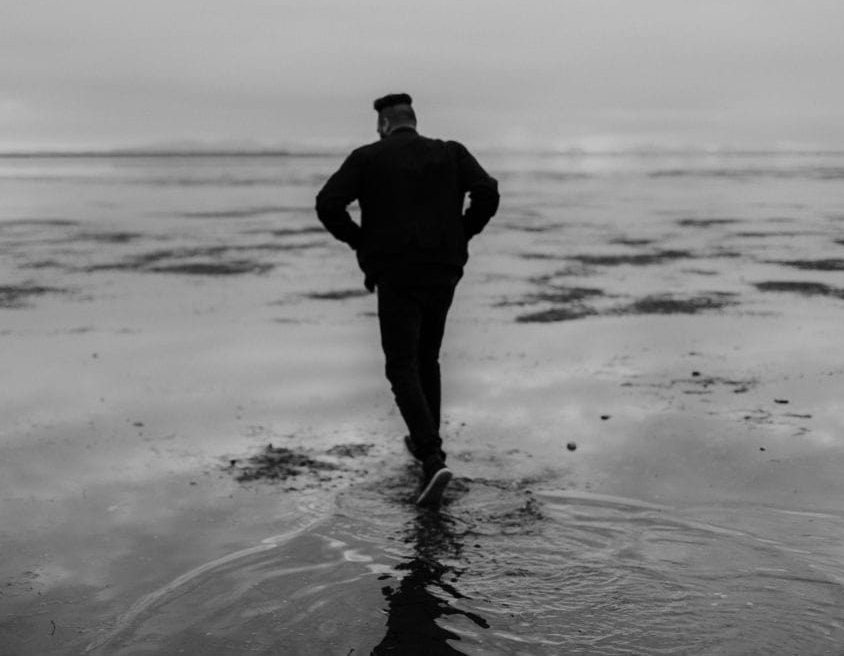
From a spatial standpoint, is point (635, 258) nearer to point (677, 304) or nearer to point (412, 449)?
point (677, 304)

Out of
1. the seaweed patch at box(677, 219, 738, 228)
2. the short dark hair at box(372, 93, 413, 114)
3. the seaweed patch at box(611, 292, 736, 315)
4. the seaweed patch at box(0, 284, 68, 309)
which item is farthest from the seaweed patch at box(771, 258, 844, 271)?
the short dark hair at box(372, 93, 413, 114)

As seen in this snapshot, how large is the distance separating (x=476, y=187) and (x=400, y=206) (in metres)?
0.45

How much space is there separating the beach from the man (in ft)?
1.61

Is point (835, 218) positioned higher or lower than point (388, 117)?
lower

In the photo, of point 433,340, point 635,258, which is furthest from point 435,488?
point 635,258

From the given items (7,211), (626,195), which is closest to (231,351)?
(7,211)

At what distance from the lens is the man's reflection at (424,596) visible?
3.80m

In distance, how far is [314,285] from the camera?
13.6 m

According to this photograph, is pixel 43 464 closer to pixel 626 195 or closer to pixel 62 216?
pixel 62 216

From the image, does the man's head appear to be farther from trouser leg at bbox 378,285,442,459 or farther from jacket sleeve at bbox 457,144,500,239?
trouser leg at bbox 378,285,442,459

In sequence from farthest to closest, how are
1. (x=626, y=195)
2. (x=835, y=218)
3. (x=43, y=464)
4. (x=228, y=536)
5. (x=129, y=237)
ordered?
1. (x=626, y=195)
2. (x=835, y=218)
3. (x=129, y=237)
4. (x=43, y=464)
5. (x=228, y=536)

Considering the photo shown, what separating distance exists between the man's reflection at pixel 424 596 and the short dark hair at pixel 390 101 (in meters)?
2.10

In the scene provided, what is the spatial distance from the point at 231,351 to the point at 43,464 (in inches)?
130

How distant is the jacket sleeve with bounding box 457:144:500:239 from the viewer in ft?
18.8
